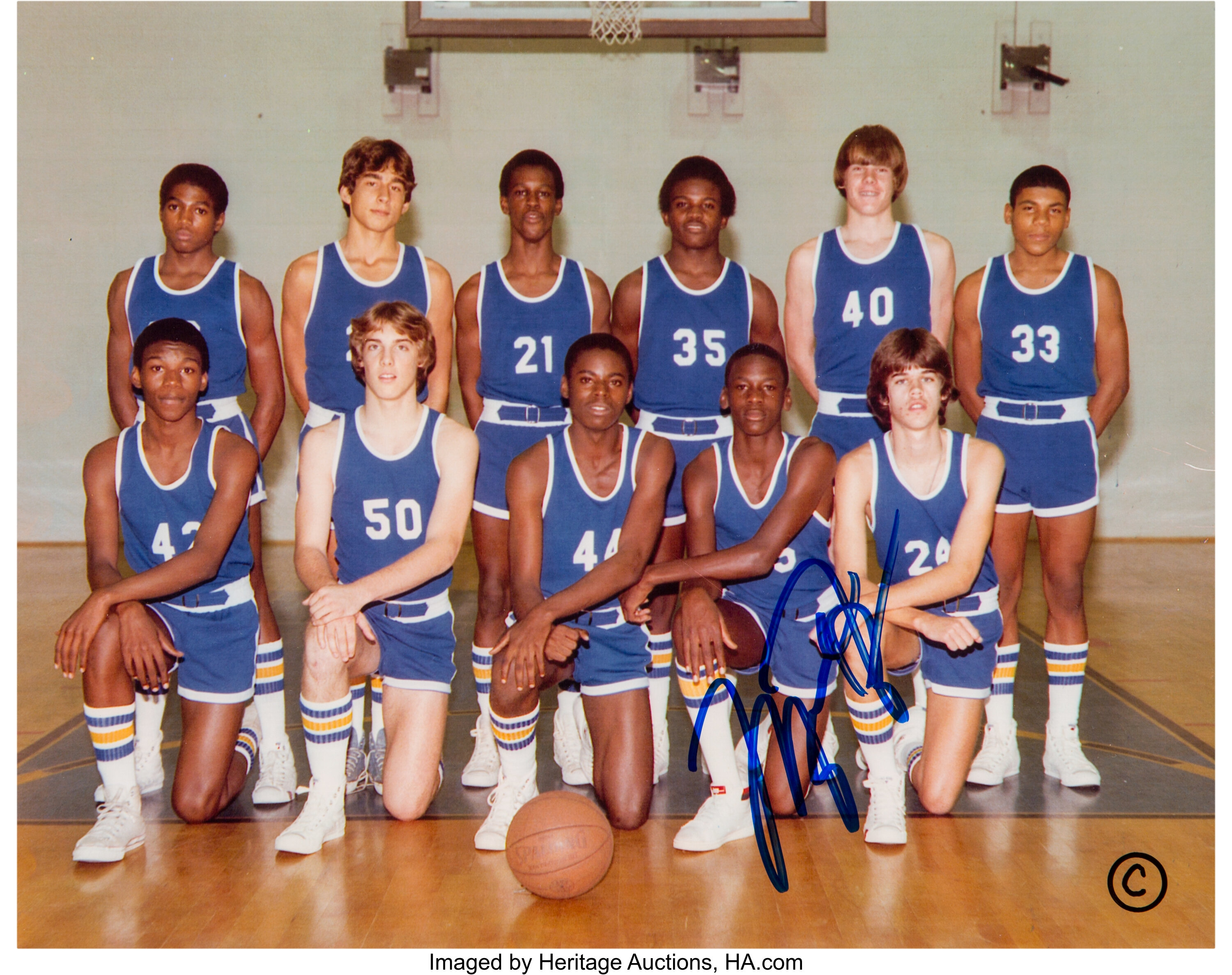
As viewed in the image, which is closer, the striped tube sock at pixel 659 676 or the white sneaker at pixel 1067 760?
the white sneaker at pixel 1067 760

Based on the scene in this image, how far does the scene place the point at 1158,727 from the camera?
4414mm

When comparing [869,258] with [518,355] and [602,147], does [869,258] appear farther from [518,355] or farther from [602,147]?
[602,147]

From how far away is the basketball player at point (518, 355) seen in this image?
13.0 feet

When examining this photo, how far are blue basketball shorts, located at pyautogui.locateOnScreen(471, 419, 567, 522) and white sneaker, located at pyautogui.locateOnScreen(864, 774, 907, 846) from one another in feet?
4.91

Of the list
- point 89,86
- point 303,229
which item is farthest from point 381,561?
point 89,86

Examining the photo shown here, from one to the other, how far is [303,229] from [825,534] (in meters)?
6.07

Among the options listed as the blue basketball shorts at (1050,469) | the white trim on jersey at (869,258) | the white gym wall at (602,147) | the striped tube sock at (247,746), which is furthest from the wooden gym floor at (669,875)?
the white gym wall at (602,147)

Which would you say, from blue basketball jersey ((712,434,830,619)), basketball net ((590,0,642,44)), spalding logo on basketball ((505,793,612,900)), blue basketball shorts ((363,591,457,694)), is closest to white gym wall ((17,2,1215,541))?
basketball net ((590,0,642,44))

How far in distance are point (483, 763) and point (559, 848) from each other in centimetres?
107

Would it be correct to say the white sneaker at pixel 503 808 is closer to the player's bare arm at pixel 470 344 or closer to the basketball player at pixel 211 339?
the basketball player at pixel 211 339

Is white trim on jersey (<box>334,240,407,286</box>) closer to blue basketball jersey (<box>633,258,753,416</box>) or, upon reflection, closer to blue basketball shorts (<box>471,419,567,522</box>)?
blue basketball shorts (<box>471,419,567,522</box>)

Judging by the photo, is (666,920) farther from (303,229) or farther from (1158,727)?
(303,229)

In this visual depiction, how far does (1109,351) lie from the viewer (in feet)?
12.9

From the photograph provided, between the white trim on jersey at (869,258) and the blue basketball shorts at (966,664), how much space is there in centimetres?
123
